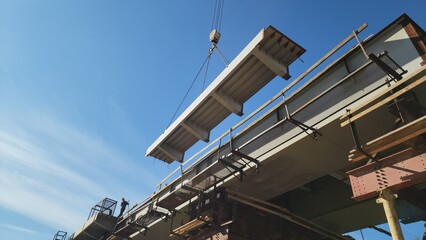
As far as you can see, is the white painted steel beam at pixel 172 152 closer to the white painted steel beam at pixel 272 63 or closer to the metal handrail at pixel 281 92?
the metal handrail at pixel 281 92

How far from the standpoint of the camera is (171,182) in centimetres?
1493

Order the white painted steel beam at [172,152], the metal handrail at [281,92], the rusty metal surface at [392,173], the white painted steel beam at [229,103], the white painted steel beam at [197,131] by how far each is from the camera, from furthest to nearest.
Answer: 1. the white painted steel beam at [172,152]
2. the white painted steel beam at [197,131]
3. the white painted steel beam at [229,103]
4. the metal handrail at [281,92]
5. the rusty metal surface at [392,173]

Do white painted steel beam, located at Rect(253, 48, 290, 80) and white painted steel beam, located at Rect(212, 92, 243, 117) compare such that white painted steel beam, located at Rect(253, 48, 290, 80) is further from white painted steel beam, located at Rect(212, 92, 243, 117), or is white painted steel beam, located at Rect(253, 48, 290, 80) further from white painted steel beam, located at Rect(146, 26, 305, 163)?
white painted steel beam, located at Rect(212, 92, 243, 117)

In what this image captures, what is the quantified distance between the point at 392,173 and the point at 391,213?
73cm

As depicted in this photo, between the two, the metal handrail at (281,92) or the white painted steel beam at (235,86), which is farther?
the white painted steel beam at (235,86)

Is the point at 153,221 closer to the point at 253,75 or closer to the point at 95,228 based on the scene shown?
the point at 253,75

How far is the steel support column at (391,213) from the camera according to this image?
4.94m

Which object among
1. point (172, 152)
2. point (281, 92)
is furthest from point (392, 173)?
point (172, 152)

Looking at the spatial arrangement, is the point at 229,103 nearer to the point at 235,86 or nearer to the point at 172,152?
the point at 235,86

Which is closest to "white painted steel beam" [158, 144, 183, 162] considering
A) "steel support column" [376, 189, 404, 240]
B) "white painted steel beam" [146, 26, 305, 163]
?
"white painted steel beam" [146, 26, 305, 163]

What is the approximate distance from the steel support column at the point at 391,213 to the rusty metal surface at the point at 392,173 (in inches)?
4.8

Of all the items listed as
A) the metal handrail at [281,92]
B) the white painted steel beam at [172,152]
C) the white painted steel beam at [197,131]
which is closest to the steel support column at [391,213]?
the metal handrail at [281,92]

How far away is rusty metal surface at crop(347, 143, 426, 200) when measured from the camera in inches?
207

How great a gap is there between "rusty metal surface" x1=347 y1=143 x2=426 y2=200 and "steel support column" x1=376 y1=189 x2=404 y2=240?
4.8 inches
